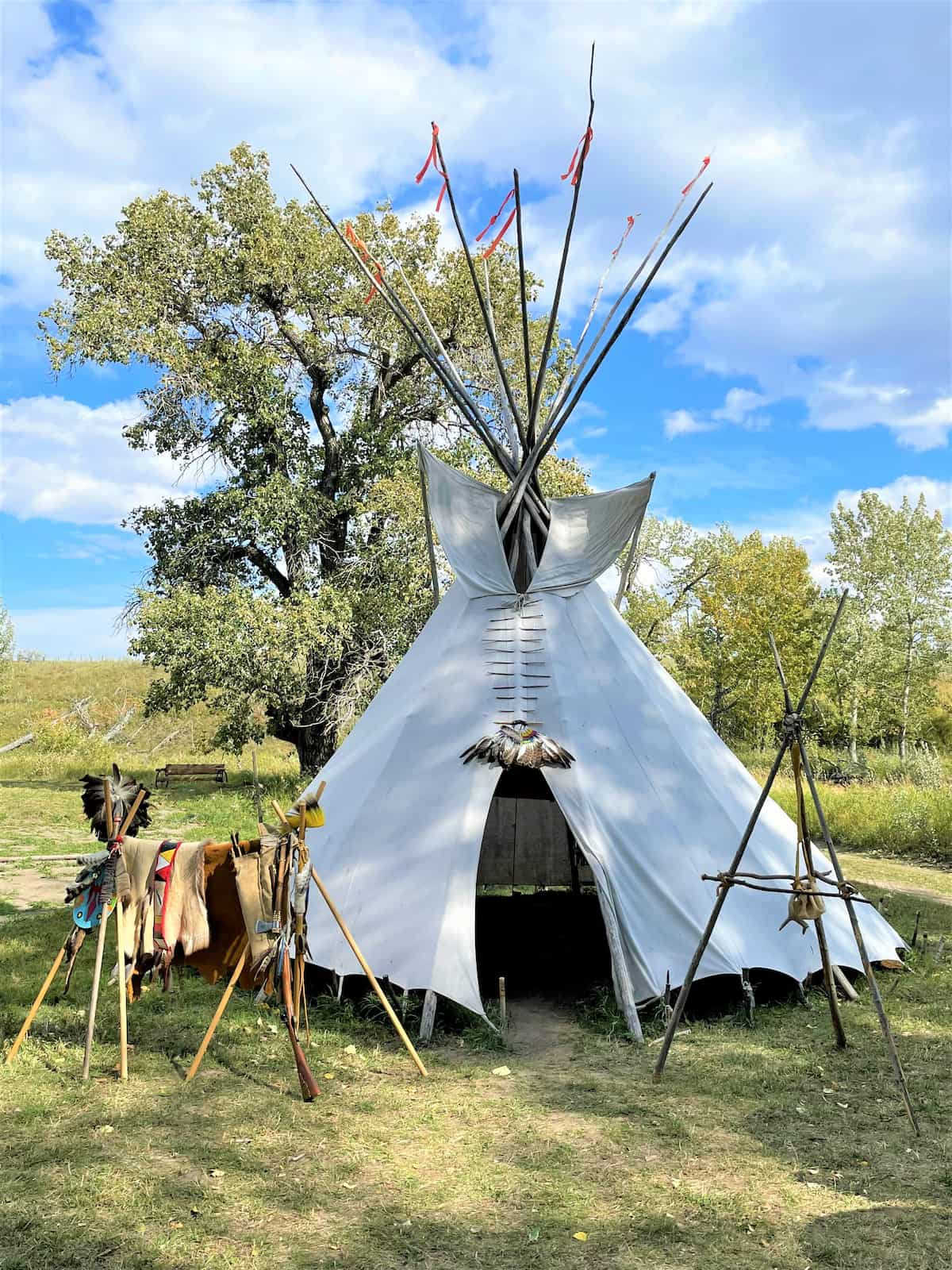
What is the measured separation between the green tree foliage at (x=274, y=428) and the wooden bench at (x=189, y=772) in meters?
2.11

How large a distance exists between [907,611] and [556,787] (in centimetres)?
2436

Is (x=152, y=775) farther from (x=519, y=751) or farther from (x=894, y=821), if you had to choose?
(x=519, y=751)

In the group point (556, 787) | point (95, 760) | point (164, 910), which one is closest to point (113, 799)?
point (164, 910)

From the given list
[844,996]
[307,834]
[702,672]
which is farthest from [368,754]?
[702,672]

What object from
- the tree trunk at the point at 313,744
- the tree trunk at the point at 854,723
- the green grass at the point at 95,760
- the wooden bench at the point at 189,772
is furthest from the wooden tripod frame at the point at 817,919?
the tree trunk at the point at 854,723

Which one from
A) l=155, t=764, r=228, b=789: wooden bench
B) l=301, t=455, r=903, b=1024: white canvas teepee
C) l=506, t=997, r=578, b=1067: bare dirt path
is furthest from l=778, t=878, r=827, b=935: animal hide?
l=155, t=764, r=228, b=789: wooden bench

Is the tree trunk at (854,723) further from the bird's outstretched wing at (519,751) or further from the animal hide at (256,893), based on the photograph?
the animal hide at (256,893)

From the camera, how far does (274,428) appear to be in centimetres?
1664

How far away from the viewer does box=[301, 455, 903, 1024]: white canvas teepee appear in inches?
239

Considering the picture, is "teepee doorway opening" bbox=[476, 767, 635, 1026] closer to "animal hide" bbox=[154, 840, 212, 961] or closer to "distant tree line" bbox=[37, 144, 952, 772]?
"animal hide" bbox=[154, 840, 212, 961]

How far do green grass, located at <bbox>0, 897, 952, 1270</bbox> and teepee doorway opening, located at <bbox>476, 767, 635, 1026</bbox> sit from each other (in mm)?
1336

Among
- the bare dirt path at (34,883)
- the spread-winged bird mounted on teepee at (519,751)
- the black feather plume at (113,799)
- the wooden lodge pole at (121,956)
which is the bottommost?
the bare dirt path at (34,883)

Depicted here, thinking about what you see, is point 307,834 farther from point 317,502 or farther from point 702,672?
point 702,672

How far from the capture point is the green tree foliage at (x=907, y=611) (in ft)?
90.1
